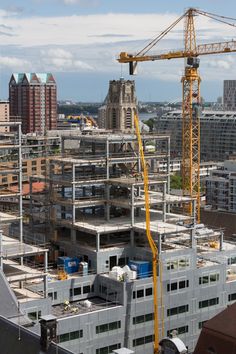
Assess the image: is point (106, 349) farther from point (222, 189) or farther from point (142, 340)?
point (222, 189)

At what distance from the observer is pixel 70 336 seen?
36.0 m

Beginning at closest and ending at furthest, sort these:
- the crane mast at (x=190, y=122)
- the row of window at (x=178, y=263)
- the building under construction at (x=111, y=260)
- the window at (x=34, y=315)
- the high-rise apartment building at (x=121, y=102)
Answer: the window at (x=34, y=315) → the building under construction at (x=111, y=260) → the row of window at (x=178, y=263) → the crane mast at (x=190, y=122) → the high-rise apartment building at (x=121, y=102)

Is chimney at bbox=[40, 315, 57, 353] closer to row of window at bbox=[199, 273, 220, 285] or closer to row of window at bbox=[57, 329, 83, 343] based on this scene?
row of window at bbox=[57, 329, 83, 343]

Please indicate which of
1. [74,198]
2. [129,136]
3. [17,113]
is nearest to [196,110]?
[129,136]

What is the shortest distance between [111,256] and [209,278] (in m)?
6.15

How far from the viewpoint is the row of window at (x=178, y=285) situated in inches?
1576

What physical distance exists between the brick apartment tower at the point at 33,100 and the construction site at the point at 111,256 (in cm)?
11046

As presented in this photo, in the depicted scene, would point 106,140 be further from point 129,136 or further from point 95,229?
point 95,229

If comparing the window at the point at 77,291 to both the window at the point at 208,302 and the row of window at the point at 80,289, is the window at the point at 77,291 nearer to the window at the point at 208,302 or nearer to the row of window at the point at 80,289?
the row of window at the point at 80,289

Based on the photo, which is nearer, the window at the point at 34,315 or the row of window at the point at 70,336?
the window at the point at 34,315

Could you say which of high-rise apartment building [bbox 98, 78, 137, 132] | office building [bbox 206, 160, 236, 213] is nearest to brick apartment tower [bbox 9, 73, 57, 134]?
office building [bbox 206, 160, 236, 213]

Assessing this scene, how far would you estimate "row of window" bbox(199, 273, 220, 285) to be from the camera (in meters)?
41.6

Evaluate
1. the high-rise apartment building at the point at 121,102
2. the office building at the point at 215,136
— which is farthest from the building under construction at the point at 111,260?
the office building at the point at 215,136

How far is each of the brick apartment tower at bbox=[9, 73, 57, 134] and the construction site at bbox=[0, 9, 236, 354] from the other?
110 m
